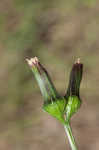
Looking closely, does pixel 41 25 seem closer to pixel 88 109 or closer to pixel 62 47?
pixel 62 47

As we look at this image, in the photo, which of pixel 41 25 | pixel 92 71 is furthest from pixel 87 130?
pixel 41 25

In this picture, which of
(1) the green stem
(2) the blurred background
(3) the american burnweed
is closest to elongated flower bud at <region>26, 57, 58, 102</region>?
(3) the american burnweed

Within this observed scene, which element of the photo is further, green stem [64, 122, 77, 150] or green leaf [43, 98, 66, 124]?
green leaf [43, 98, 66, 124]

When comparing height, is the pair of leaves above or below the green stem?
above

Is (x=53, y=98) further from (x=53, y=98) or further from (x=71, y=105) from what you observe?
(x=71, y=105)

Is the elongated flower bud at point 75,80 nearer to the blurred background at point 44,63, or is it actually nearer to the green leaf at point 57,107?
the green leaf at point 57,107

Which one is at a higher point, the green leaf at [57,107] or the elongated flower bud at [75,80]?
the elongated flower bud at [75,80]

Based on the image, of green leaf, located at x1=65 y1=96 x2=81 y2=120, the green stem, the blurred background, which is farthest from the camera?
the blurred background

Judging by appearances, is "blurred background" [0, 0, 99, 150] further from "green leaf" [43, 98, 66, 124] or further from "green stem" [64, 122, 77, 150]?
"green stem" [64, 122, 77, 150]

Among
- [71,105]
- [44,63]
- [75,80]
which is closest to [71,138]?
[71,105]

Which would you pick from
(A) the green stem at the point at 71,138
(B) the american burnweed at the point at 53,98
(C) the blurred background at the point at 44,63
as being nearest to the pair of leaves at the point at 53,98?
(B) the american burnweed at the point at 53,98
